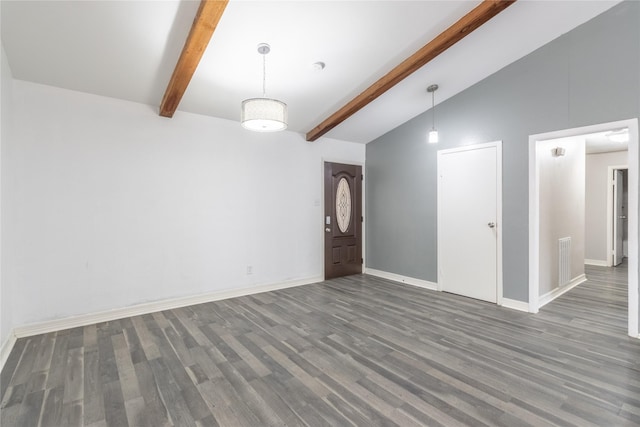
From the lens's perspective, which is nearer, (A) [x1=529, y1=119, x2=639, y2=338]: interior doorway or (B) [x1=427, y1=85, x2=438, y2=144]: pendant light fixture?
(A) [x1=529, y1=119, x2=639, y2=338]: interior doorway

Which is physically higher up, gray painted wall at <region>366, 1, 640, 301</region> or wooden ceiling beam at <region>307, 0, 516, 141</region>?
wooden ceiling beam at <region>307, 0, 516, 141</region>

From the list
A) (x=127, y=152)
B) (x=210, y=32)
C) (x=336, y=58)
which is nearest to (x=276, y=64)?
(x=336, y=58)

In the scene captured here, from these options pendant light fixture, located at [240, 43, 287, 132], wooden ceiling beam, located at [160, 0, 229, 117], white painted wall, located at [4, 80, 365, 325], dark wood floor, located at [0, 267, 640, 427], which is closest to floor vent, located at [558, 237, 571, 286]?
dark wood floor, located at [0, 267, 640, 427]

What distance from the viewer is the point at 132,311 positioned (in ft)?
12.0

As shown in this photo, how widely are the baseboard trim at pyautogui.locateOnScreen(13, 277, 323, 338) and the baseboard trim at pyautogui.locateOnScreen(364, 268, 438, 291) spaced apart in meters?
1.78

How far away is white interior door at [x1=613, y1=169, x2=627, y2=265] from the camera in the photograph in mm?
6320

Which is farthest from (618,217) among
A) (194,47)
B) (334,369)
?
(194,47)

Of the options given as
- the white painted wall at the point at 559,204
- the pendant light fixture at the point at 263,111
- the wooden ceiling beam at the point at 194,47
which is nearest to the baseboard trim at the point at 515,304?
the white painted wall at the point at 559,204

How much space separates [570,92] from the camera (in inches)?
131

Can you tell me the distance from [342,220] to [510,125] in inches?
119

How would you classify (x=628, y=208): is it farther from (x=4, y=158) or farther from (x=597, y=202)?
(x=4, y=158)

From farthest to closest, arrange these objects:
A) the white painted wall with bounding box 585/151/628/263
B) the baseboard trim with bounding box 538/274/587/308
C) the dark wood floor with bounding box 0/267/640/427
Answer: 1. the white painted wall with bounding box 585/151/628/263
2. the baseboard trim with bounding box 538/274/587/308
3. the dark wood floor with bounding box 0/267/640/427

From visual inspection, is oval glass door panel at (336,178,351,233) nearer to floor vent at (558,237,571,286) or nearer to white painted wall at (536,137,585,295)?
white painted wall at (536,137,585,295)

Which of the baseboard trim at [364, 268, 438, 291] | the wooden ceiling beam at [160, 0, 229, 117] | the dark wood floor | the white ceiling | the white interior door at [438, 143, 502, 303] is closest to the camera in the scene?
the dark wood floor
